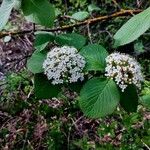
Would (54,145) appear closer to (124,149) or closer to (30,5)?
(124,149)

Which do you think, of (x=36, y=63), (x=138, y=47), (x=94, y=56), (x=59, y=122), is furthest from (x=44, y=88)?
(x=138, y=47)

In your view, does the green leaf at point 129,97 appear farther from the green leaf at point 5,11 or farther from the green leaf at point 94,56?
the green leaf at point 5,11

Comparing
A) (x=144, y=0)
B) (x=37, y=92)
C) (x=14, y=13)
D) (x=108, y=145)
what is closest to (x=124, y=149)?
(x=108, y=145)

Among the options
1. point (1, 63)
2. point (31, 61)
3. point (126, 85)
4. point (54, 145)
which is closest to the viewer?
point (126, 85)

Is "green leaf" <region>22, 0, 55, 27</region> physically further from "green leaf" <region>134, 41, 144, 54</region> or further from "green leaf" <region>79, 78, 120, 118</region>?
"green leaf" <region>134, 41, 144, 54</region>

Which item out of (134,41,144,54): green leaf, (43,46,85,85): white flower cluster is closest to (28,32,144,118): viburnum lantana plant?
(43,46,85,85): white flower cluster

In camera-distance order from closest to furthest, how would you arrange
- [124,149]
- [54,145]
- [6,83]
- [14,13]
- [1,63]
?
[124,149] < [54,145] < [6,83] < [1,63] < [14,13]

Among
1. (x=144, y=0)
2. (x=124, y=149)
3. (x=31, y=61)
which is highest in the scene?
(x=144, y=0)
